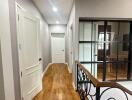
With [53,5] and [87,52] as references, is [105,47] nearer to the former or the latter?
[87,52]

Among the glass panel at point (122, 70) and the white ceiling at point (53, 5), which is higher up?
the white ceiling at point (53, 5)

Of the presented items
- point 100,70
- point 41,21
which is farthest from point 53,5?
point 100,70

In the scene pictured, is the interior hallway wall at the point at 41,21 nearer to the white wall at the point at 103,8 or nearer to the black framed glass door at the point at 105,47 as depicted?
the white wall at the point at 103,8

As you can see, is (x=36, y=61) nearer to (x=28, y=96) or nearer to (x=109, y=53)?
(x=28, y=96)

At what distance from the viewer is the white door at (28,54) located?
2502mm

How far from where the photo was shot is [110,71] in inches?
162

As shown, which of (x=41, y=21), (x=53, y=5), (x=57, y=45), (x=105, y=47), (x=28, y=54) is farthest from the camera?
(x=57, y=45)

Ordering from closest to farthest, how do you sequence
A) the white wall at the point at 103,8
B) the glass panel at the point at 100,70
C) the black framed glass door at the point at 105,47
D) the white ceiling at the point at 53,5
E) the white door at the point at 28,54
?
the white door at the point at 28,54 → the white wall at the point at 103,8 → the white ceiling at the point at 53,5 → the black framed glass door at the point at 105,47 → the glass panel at the point at 100,70

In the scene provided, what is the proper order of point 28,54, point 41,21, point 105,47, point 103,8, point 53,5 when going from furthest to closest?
point 41,21, point 105,47, point 53,5, point 103,8, point 28,54

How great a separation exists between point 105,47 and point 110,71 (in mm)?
905

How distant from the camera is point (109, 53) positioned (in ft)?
13.3

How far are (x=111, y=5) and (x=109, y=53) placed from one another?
62.3 inches

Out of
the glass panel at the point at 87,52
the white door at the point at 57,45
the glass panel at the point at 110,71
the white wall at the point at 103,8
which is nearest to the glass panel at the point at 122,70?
the glass panel at the point at 110,71

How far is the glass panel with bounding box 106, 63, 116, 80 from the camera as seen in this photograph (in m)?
4.06
